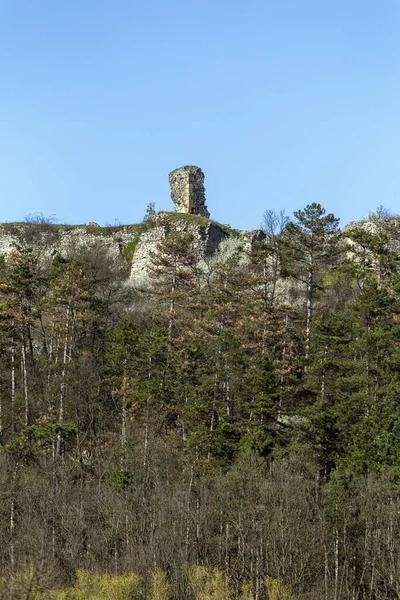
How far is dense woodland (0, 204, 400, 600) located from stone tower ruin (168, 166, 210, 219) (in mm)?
24099

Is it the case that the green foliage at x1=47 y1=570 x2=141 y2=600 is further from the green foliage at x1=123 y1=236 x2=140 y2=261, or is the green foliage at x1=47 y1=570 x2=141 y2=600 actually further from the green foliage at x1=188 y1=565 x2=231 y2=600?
the green foliage at x1=123 y1=236 x2=140 y2=261

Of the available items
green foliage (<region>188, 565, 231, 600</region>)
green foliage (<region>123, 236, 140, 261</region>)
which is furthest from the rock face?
green foliage (<region>188, 565, 231, 600</region>)

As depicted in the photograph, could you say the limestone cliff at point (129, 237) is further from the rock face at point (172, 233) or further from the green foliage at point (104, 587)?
the green foliage at point (104, 587)

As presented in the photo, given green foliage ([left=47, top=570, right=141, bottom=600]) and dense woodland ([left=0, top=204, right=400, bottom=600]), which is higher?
dense woodland ([left=0, top=204, right=400, bottom=600])

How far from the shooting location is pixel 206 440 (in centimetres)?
4047

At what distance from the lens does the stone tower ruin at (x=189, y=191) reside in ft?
254

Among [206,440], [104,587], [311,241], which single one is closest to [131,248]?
[311,241]

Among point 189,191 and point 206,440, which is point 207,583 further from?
point 189,191

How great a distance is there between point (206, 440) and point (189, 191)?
42.1 meters

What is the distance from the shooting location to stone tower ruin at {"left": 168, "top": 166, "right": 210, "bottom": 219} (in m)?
77.5

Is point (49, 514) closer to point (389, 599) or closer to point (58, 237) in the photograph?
point (389, 599)

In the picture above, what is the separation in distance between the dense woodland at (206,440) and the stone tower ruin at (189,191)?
2410cm

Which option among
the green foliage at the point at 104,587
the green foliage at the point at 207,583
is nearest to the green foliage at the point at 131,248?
the green foliage at the point at 207,583

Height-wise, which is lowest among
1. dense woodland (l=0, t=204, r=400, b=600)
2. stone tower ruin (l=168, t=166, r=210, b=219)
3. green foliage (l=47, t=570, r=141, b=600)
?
green foliage (l=47, t=570, r=141, b=600)
